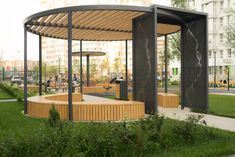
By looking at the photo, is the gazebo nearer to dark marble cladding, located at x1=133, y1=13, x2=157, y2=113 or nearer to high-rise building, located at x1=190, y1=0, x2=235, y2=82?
dark marble cladding, located at x1=133, y1=13, x2=157, y2=113

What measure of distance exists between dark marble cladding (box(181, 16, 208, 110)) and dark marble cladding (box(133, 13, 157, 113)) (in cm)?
274

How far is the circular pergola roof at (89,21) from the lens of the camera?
12.2m

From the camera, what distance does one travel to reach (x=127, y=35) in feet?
66.0

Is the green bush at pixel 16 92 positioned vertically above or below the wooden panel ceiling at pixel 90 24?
below

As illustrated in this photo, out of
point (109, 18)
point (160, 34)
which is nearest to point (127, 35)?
point (160, 34)

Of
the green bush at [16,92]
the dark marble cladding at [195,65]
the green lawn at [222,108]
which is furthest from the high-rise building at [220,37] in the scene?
the dark marble cladding at [195,65]

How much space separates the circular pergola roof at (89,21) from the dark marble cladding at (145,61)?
0.47 m

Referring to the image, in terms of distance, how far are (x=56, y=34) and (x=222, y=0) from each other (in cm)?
4523

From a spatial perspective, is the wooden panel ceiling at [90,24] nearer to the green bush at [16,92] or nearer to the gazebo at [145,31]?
the gazebo at [145,31]

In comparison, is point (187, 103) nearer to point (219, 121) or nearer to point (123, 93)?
point (219, 121)

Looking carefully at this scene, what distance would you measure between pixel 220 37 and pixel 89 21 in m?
46.7

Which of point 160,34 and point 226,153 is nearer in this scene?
point 226,153

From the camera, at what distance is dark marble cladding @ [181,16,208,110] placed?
1472cm

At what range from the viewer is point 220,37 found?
188ft
